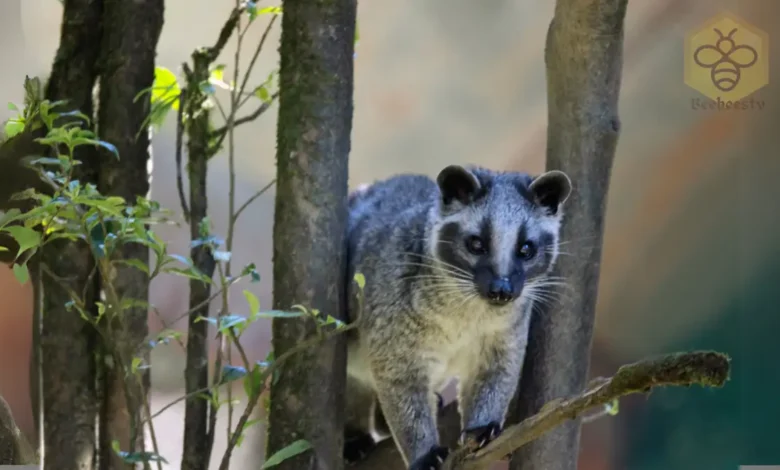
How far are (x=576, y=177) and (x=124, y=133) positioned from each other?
3.98ft

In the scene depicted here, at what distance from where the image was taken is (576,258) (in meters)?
2.09

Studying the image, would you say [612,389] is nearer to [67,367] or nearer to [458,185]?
[458,185]

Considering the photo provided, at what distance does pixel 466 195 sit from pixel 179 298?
122 centimetres

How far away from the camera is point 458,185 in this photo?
209 cm

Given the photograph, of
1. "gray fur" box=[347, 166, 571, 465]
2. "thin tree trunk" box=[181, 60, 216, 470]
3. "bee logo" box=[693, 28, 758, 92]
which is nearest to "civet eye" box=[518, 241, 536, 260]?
"gray fur" box=[347, 166, 571, 465]

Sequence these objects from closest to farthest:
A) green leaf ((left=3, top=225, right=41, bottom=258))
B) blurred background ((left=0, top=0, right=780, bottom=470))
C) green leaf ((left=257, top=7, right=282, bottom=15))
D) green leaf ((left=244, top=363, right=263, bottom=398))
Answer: green leaf ((left=3, top=225, right=41, bottom=258)) < green leaf ((left=244, top=363, right=263, bottom=398)) < green leaf ((left=257, top=7, right=282, bottom=15)) < blurred background ((left=0, top=0, right=780, bottom=470))

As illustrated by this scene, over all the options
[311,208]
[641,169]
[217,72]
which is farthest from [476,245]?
[641,169]

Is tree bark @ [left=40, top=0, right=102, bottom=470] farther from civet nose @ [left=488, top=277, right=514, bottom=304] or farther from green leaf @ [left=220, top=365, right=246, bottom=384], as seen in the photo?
civet nose @ [left=488, top=277, right=514, bottom=304]

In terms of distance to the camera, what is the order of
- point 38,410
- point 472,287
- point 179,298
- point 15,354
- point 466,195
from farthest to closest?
point 179,298 → point 15,354 → point 38,410 → point 466,195 → point 472,287

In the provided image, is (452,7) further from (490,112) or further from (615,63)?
(615,63)

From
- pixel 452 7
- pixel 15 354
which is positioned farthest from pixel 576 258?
pixel 15 354

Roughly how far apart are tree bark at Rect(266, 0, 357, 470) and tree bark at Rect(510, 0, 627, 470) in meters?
0.53

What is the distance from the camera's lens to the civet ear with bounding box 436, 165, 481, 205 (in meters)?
2.07

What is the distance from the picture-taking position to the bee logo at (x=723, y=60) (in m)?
2.94
